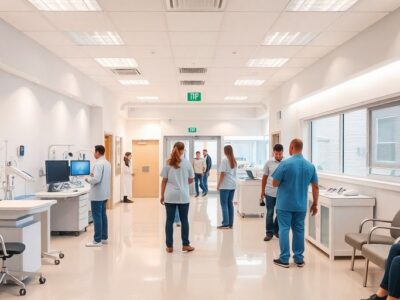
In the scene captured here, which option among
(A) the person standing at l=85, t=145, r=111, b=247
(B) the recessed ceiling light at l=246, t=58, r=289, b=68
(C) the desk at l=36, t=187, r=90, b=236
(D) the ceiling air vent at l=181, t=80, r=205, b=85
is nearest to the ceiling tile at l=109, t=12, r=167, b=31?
(A) the person standing at l=85, t=145, r=111, b=247

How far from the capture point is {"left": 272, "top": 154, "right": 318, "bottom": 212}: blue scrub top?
14.8 ft

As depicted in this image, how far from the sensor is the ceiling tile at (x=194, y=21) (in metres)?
4.45

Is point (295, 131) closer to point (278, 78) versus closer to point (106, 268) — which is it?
point (278, 78)

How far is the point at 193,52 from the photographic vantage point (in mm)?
6062

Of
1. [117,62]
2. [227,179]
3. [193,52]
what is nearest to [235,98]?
[227,179]

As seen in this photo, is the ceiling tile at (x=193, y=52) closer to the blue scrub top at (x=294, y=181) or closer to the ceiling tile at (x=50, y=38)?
the ceiling tile at (x=50, y=38)

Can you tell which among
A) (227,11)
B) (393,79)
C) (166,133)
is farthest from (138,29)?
(166,133)

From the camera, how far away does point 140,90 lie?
965 centimetres

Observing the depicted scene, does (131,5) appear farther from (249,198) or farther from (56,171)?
(249,198)

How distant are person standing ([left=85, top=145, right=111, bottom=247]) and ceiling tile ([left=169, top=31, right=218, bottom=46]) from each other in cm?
197

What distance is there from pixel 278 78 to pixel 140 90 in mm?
3548

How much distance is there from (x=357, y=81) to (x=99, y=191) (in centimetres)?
414

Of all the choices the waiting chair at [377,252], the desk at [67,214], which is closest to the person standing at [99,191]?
the desk at [67,214]

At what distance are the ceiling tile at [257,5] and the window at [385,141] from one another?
2.06m
